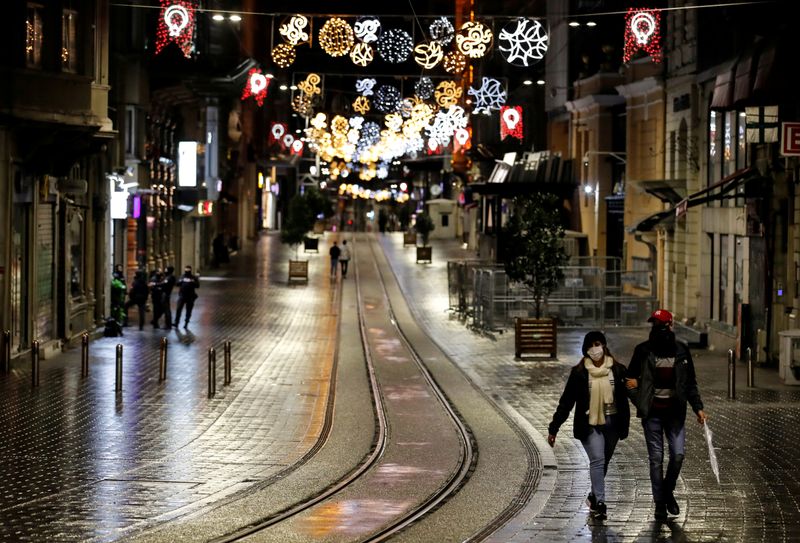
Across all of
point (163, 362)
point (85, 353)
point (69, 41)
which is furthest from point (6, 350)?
point (69, 41)

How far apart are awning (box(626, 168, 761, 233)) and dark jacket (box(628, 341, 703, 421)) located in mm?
17550

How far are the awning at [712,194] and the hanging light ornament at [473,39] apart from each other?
242 inches

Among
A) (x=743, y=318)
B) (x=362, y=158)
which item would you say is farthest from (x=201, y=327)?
(x=362, y=158)

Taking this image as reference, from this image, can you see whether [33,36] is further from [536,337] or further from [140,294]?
[536,337]

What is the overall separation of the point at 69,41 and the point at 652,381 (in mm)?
19239

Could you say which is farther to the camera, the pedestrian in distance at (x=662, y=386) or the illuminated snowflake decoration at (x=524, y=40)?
the illuminated snowflake decoration at (x=524, y=40)

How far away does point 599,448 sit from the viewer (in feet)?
41.0

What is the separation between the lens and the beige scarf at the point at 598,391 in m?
12.4

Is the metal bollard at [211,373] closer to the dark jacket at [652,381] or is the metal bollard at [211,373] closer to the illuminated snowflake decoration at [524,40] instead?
the dark jacket at [652,381]

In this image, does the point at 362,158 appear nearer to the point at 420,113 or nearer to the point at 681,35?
the point at 420,113

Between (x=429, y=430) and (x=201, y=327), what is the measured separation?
18.7 metres

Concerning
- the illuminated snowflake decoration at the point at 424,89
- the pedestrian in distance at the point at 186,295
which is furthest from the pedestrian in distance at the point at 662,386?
the illuminated snowflake decoration at the point at 424,89

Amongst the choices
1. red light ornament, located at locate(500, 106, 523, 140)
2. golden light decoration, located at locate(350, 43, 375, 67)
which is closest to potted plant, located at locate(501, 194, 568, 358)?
golden light decoration, located at locate(350, 43, 375, 67)

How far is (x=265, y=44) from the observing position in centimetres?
9750
